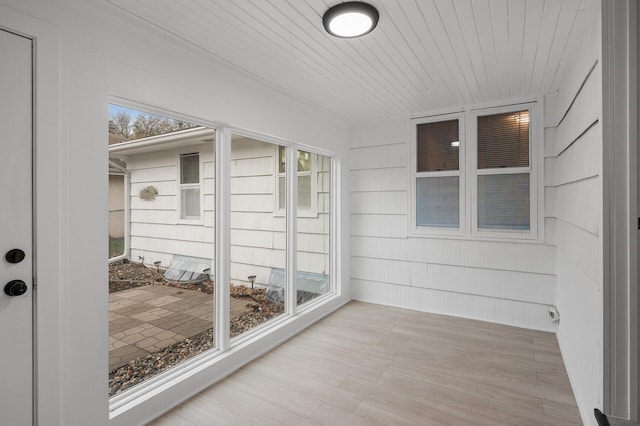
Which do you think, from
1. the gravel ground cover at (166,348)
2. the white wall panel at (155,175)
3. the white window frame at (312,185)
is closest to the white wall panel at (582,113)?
the white window frame at (312,185)

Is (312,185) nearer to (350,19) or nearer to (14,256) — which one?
(350,19)

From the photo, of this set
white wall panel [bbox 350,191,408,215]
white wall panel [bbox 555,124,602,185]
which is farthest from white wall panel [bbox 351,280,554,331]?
white wall panel [bbox 555,124,602,185]

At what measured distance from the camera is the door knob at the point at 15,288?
1516 mm

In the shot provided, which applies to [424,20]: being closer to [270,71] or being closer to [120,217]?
[270,71]

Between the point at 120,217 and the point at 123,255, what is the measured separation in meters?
0.25

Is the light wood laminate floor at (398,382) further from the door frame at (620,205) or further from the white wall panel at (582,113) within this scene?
the white wall panel at (582,113)

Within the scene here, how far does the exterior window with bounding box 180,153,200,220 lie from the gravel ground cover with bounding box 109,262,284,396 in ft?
1.63

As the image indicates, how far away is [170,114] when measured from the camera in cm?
229

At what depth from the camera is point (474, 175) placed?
384 centimetres

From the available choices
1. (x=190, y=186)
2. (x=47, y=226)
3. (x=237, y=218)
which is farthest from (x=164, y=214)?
(x=47, y=226)

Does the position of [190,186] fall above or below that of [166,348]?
above

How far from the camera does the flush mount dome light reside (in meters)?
1.84

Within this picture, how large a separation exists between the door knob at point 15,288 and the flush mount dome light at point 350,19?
2173mm

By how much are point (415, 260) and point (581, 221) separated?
7.58 feet
